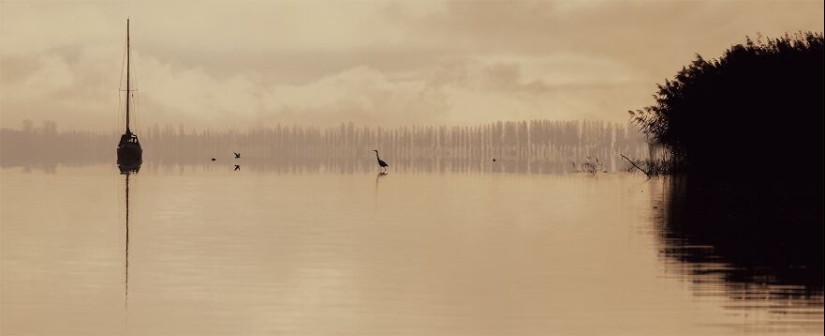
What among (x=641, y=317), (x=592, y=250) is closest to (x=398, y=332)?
(x=641, y=317)

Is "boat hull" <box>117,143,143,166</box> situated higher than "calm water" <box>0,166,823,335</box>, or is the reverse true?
"boat hull" <box>117,143,143,166</box>

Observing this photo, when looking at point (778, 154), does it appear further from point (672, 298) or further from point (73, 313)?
point (73, 313)

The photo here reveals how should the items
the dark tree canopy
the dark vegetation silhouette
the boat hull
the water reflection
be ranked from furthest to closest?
the boat hull, the dark tree canopy, the dark vegetation silhouette, the water reflection

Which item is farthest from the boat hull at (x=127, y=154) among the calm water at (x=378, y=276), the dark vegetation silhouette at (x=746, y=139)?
the calm water at (x=378, y=276)

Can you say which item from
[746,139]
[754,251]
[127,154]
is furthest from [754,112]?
[127,154]

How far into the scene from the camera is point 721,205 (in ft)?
169

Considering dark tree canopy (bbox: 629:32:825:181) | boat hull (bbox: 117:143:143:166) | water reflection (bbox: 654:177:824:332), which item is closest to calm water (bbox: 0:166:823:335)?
water reflection (bbox: 654:177:824:332)

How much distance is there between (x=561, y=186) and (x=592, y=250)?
1784 inches

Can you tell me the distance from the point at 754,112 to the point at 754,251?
3970 centimetres

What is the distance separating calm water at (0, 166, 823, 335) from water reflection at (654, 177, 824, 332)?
0.31 feet

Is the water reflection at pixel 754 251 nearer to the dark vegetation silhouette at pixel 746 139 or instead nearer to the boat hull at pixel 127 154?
the dark vegetation silhouette at pixel 746 139

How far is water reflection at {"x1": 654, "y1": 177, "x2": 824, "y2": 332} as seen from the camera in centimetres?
2255

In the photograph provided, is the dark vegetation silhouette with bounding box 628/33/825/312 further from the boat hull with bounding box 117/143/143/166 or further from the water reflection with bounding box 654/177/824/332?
the boat hull with bounding box 117/143/143/166

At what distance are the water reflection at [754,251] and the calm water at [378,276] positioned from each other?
9 centimetres
